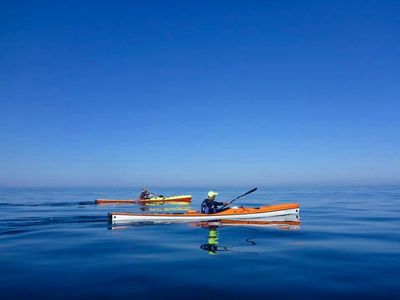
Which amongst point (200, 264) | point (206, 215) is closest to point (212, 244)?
point (200, 264)

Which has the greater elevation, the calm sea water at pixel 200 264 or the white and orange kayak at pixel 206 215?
the white and orange kayak at pixel 206 215

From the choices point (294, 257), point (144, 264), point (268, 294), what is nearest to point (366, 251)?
point (294, 257)

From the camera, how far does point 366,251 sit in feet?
44.6

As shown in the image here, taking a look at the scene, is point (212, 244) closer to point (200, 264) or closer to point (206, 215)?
point (200, 264)

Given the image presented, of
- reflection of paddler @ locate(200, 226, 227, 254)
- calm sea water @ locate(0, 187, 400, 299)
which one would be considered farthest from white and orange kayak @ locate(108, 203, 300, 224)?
reflection of paddler @ locate(200, 226, 227, 254)

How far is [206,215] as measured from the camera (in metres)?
22.9

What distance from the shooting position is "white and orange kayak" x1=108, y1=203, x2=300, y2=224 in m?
22.9

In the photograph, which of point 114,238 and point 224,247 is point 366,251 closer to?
point 224,247

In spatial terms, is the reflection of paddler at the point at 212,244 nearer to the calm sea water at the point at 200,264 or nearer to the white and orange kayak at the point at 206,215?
the calm sea water at the point at 200,264

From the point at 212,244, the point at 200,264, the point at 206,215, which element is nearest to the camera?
the point at 200,264

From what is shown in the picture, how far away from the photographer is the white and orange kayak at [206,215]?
22.9 meters

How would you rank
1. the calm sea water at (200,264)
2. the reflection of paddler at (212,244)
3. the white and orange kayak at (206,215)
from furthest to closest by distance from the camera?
the white and orange kayak at (206,215) → the reflection of paddler at (212,244) → the calm sea water at (200,264)

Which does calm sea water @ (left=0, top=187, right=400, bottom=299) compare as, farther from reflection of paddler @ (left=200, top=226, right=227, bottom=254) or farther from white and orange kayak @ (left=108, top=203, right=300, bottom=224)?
white and orange kayak @ (left=108, top=203, right=300, bottom=224)

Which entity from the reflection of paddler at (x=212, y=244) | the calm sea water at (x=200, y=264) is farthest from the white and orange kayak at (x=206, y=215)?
the reflection of paddler at (x=212, y=244)
